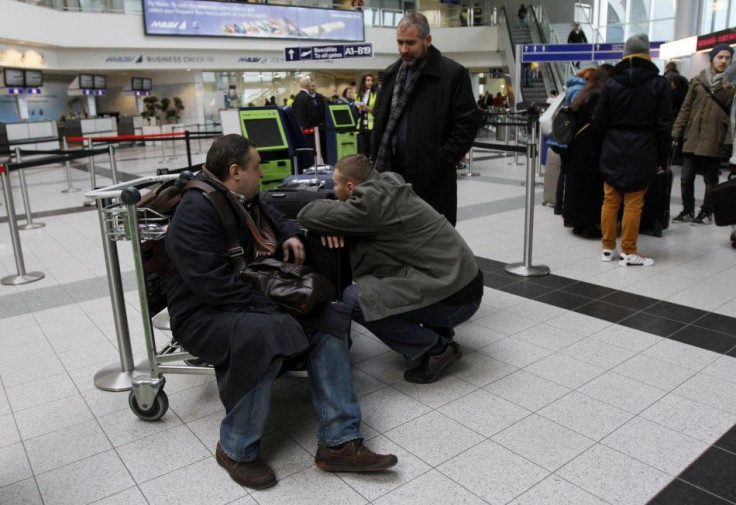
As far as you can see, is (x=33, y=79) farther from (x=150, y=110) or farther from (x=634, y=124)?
(x=634, y=124)

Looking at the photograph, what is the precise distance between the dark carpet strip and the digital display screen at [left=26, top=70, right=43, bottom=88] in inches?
624

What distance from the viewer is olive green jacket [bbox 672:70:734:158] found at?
5.52 meters

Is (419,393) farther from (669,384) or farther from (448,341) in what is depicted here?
(669,384)

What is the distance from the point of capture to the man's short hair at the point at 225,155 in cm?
226

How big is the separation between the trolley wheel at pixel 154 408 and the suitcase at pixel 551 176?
5.39 m

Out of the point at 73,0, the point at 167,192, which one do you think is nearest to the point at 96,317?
the point at 167,192

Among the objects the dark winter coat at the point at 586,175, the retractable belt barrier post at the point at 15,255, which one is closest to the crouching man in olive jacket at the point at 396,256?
the dark winter coat at the point at 586,175

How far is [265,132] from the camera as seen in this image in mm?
6316

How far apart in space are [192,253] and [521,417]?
148 centimetres

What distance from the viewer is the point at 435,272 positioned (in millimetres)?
2668

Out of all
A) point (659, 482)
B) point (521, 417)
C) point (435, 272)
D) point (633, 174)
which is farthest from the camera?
point (633, 174)

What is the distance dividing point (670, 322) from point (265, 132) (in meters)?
4.35

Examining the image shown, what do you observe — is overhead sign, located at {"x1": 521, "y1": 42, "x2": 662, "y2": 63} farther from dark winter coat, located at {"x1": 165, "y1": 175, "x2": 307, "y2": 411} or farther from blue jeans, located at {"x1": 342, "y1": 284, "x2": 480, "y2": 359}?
dark winter coat, located at {"x1": 165, "y1": 175, "x2": 307, "y2": 411}

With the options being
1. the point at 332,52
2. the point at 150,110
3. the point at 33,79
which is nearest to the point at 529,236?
the point at 332,52
